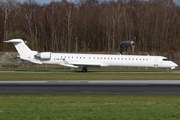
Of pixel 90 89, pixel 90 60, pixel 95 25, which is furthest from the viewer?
pixel 95 25

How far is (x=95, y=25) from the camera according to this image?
67.9 metres

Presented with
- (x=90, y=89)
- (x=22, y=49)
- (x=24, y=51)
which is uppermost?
(x=22, y=49)

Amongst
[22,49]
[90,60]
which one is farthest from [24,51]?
[90,60]

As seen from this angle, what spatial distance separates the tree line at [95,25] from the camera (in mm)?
66062

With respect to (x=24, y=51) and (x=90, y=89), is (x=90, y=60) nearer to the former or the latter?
(x=24, y=51)

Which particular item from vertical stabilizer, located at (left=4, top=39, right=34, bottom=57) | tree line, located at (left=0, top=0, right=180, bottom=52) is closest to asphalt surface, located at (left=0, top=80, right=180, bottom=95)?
vertical stabilizer, located at (left=4, top=39, right=34, bottom=57)

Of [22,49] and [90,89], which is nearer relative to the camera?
[90,89]

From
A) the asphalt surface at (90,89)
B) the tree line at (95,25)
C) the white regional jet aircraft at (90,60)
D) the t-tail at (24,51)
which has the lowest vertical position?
the asphalt surface at (90,89)

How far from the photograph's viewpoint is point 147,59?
37.4 m

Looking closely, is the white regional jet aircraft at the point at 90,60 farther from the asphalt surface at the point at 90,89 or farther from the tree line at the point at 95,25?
the tree line at the point at 95,25

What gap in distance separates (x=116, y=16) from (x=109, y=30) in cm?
434

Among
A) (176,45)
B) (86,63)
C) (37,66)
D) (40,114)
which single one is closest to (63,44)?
(37,66)

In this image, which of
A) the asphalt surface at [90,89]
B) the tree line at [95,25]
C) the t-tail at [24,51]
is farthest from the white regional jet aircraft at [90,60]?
the tree line at [95,25]

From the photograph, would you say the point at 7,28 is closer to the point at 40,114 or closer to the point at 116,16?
the point at 116,16
